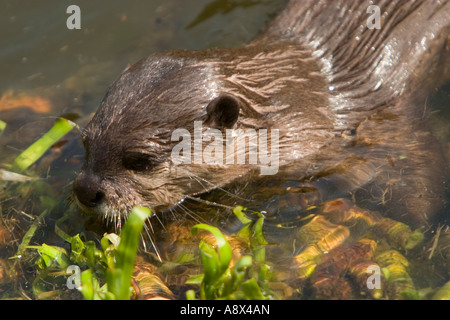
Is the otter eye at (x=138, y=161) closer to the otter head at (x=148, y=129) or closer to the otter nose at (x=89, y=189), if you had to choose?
the otter head at (x=148, y=129)

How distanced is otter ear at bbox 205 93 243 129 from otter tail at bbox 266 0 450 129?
93cm

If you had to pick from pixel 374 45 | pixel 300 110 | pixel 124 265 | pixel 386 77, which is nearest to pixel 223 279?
pixel 124 265

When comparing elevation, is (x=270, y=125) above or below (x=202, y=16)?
below

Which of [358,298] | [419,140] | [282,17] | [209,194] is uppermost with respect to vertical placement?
[282,17]

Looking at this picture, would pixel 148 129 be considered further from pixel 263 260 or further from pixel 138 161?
pixel 263 260

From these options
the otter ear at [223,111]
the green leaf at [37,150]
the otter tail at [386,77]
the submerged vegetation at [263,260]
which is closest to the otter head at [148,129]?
the otter ear at [223,111]

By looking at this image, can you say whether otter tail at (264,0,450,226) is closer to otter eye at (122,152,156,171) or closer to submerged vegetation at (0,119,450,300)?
submerged vegetation at (0,119,450,300)

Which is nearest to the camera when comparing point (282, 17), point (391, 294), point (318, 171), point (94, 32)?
point (391, 294)

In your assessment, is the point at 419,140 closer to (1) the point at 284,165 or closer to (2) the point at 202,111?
(1) the point at 284,165

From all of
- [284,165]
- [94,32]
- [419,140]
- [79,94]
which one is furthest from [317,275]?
[94,32]

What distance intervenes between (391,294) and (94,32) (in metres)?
3.60

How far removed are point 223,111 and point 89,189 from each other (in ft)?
2.83

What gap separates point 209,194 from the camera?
3812 mm

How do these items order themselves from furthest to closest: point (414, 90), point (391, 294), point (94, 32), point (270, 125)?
1. point (94, 32)
2. point (414, 90)
3. point (270, 125)
4. point (391, 294)
